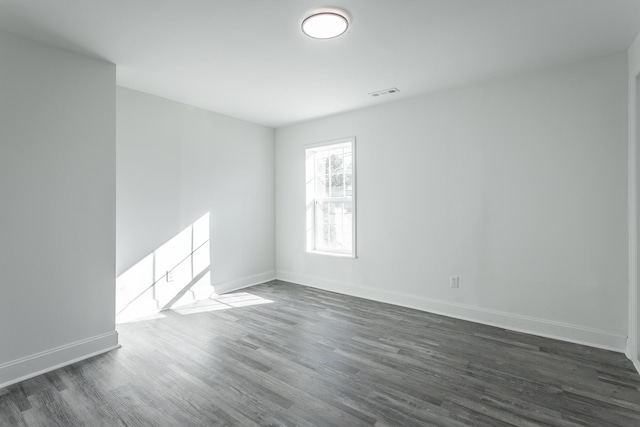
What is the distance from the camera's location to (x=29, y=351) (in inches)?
95.6

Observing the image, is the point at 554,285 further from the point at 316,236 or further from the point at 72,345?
the point at 72,345

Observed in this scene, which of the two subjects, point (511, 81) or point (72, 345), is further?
point (511, 81)

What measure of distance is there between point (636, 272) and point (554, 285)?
626 millimetres

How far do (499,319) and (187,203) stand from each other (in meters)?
3.97

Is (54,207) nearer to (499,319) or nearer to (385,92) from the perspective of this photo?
(385,92)

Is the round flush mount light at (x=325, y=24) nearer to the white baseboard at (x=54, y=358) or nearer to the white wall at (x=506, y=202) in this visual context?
the white wall at (x=506, y=202)

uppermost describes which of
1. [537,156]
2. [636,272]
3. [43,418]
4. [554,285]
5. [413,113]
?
[413,113]

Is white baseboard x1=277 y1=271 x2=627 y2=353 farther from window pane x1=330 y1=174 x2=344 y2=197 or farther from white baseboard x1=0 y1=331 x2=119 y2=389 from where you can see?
white baseboard x1=0 y1=331 x2=119 y2=389

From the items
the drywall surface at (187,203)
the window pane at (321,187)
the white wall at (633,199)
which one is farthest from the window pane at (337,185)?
the white wall at (633,199)

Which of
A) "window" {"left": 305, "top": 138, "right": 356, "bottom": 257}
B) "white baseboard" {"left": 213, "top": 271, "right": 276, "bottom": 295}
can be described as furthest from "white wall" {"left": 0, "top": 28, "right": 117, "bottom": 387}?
"window" {"left": 305, "top": 138, "right": 356, "bottom": 257}

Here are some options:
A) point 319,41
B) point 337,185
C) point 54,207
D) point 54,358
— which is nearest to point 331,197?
point 337,185

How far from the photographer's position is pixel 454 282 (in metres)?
3.61

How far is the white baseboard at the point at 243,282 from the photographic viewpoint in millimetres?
4574

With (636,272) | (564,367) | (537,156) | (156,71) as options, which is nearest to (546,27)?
(537,156)
